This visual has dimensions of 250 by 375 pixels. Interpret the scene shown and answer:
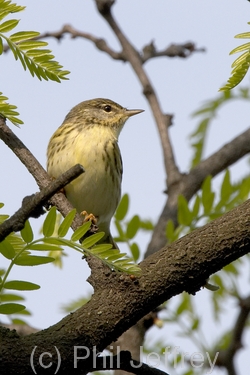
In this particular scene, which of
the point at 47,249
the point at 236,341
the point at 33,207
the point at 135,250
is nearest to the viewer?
the point at 33,207

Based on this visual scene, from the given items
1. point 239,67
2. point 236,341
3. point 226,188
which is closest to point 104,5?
point 226,188

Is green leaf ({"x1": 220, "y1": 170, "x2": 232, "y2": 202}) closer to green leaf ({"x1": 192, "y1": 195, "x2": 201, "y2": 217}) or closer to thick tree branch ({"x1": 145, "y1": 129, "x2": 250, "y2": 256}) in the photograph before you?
green leaf ({"x1": 192, "y1": 195, "x2": 201, "y2": 217})

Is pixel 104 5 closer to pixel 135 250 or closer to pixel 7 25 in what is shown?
pixel 135 250

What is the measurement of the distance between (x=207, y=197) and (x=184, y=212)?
195mm

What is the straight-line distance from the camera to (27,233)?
2.55 meters

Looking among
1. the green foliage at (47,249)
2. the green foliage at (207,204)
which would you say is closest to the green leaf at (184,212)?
the green foliage at (207,204)

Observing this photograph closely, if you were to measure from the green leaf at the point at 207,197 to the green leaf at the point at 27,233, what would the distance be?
2247 millimetres

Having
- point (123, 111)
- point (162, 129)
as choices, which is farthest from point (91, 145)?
point (123, 111)

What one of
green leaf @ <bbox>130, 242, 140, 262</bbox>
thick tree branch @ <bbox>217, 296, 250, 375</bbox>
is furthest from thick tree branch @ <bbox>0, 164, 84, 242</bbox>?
green leaf @ <bbox>130, 242, 140, 262</bbox>

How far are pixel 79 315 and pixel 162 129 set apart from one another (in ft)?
12.2

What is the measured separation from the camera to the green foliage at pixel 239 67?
2.49 m

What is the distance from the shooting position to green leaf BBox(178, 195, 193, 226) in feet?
15.2

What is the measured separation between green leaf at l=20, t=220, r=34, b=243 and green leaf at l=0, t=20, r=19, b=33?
84 cm

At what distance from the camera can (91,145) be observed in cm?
582
